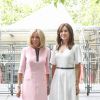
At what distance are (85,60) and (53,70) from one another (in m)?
4.35

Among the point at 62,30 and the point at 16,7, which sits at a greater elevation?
the point at 16,7

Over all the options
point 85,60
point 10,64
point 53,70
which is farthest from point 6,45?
point 53,70

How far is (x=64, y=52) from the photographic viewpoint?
184 inches

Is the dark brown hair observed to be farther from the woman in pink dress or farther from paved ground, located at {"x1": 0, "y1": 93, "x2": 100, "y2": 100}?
paved ground, located at {"x1": 0, "y1": 93, "x2": 100, "y2": 100}

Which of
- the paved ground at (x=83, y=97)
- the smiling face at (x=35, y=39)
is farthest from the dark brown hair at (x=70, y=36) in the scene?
the paved ground at (x=83, y=97)

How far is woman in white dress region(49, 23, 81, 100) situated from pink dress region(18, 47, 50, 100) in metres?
0.10

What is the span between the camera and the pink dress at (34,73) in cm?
464

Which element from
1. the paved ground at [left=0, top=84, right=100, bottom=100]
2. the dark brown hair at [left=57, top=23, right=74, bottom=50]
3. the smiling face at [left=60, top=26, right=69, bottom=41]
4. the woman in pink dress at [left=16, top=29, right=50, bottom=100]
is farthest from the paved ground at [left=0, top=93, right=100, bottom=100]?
the smiling face at [left=60, top=26, right=69, bottom=41]

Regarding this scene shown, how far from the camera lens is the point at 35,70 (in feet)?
15.3

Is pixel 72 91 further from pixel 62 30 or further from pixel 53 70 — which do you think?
pixel 62 30

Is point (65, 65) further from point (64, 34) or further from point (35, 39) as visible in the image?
point (35, 39)

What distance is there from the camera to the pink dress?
4.64 m

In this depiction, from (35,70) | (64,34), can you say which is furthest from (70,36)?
(35,70)

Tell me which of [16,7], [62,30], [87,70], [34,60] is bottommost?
[87,70]
